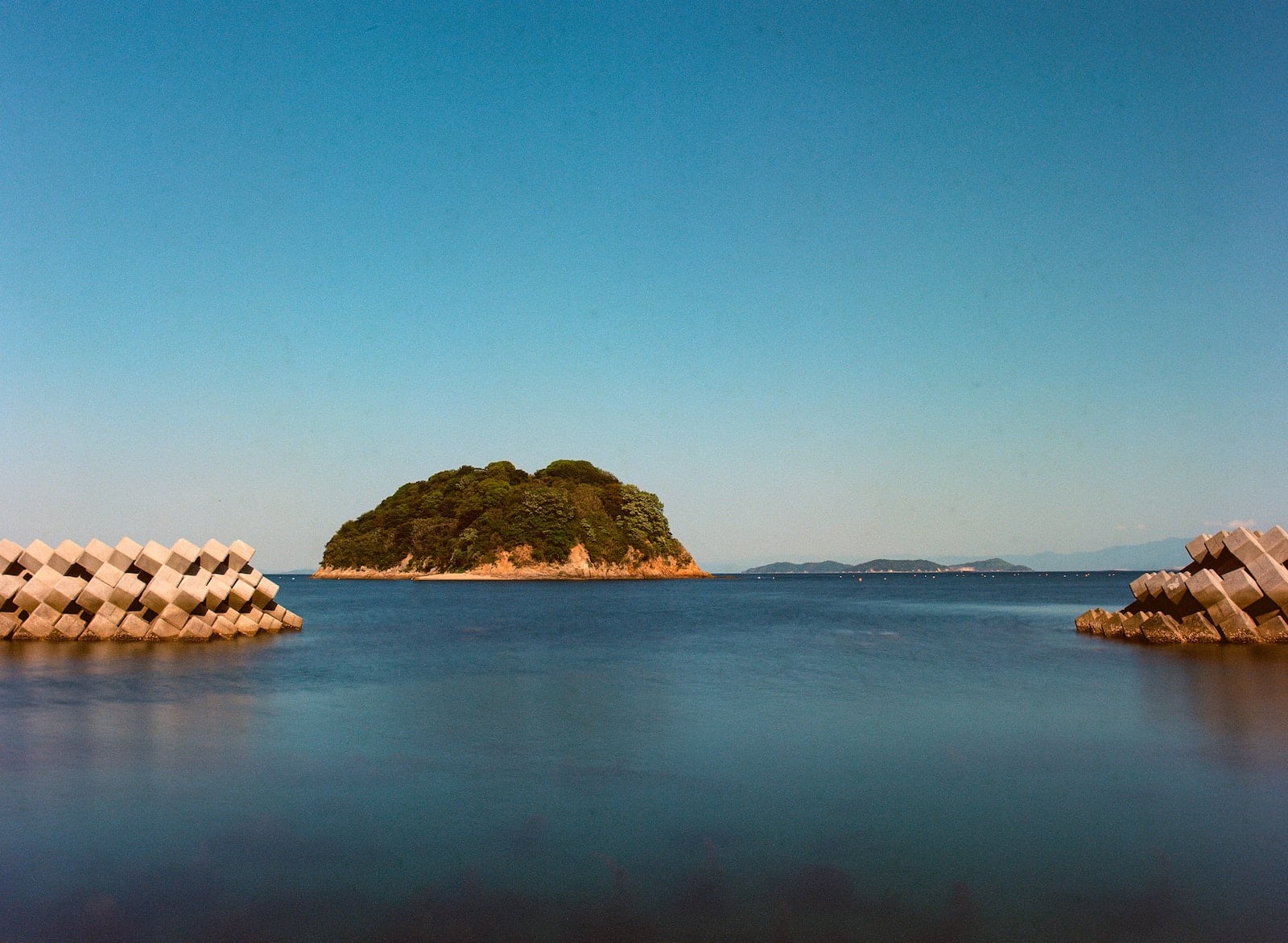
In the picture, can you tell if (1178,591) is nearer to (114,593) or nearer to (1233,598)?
(1233,598)

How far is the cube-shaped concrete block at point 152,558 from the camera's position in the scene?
30719mm

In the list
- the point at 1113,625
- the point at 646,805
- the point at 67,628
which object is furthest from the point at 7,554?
the point at 1113,625

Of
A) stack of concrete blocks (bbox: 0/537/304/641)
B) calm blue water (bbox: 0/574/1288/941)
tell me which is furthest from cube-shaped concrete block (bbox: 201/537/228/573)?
calm blue water (bbox: 0/574/1288/941)

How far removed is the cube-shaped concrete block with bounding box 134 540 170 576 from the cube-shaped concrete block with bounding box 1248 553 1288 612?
34.7 metres

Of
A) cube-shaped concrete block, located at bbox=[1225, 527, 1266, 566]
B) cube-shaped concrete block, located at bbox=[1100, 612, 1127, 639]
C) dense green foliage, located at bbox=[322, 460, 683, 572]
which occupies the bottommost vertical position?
cube-shaped concrete block, located at bbox=[1100, 612, 1127, 639]

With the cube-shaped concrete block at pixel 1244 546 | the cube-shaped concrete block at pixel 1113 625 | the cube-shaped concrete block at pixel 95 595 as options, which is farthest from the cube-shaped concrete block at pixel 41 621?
the cube-shaped concrete block at pixel 1244 546

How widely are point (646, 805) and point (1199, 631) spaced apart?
23.7 m

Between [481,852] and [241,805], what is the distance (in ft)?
11.1

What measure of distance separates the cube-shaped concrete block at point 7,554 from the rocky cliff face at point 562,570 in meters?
99.4

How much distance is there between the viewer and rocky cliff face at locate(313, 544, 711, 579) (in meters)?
132

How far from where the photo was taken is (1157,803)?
399 inches

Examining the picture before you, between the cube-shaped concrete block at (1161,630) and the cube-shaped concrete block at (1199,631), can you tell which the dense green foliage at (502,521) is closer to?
the cube-shaped concrete block at (1161,630)

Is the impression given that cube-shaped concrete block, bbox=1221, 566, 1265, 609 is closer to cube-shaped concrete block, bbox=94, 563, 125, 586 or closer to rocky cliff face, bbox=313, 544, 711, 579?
cube-shaped concrete block, bbox=94, 563, 125, 586

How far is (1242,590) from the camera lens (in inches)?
1047
